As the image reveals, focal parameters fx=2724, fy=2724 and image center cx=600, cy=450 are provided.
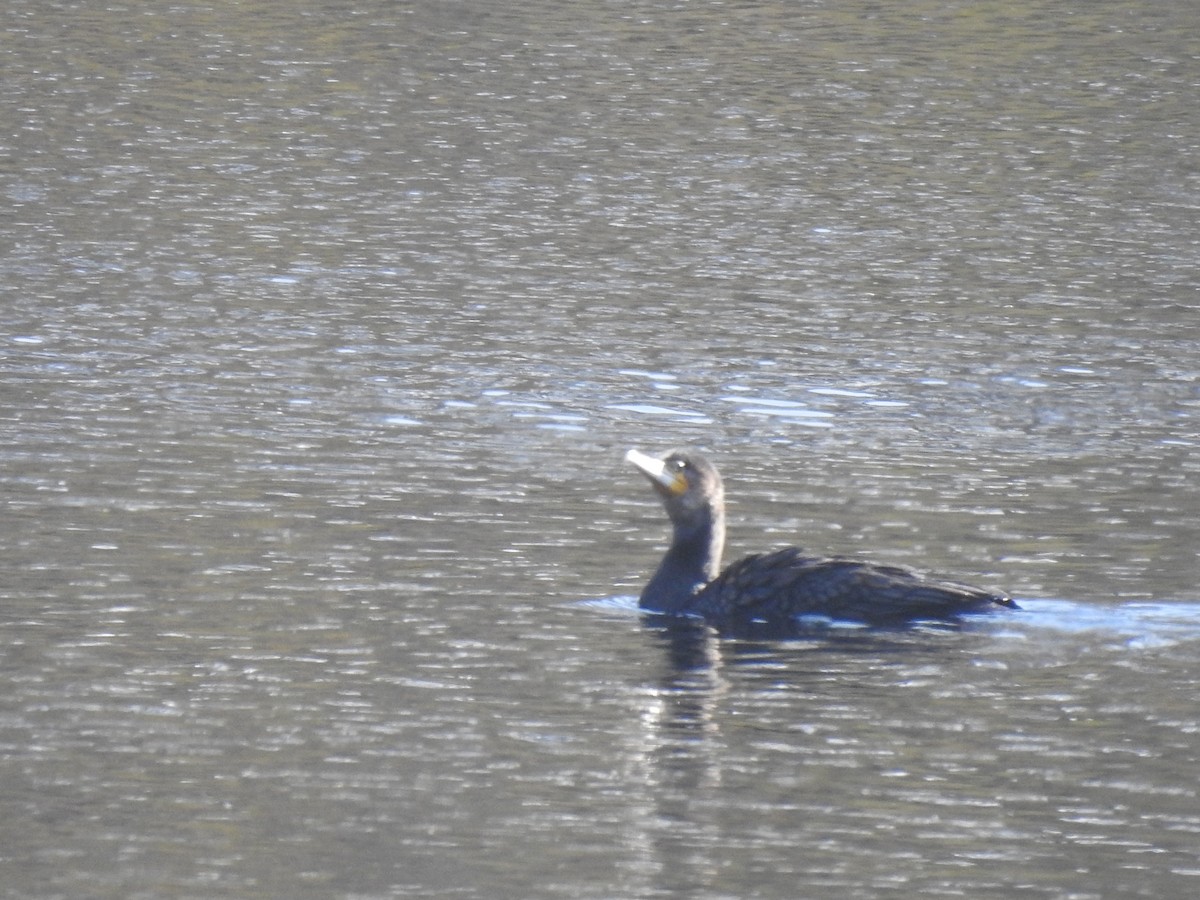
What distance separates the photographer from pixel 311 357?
1817cm

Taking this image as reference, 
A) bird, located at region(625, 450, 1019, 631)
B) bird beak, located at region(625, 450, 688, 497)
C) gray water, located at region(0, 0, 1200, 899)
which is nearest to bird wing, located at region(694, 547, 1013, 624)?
bird, located at region(625, 450, 1019, 631)

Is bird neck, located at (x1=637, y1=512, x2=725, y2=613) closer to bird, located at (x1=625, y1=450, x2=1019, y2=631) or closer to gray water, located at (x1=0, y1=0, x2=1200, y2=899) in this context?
bird, located at (x1=625, y1=450, x2=1019, y2=631)

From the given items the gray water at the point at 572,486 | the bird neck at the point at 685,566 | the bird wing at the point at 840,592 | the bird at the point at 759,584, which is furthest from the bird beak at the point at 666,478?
the bird wing at the point at 840,592

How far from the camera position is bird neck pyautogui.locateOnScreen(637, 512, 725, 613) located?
12.4 meters

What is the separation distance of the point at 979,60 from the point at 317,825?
29.5 m

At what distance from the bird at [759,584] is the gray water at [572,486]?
0.18m

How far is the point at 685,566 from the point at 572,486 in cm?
199

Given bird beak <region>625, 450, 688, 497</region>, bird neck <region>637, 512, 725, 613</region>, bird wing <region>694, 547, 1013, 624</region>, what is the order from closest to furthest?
bird wing <region>694, 547, 1013, 624</region>, bird neck <region>637, 512, 725, 613</region>, bird beak <region>625, 450, 688, 497</region>

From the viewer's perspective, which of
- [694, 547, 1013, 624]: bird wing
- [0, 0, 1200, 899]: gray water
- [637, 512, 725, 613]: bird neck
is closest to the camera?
[0, 0, 1200, 899]: gray water

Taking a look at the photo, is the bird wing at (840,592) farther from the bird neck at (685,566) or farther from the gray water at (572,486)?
the bird neck at (685,566)

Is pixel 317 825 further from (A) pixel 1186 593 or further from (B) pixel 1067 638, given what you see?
(A) pixel 1186 593

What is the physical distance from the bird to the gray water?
0.18 meters

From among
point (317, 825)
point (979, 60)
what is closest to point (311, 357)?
point (317, 825)

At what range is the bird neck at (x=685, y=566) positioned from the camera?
12406 mm
